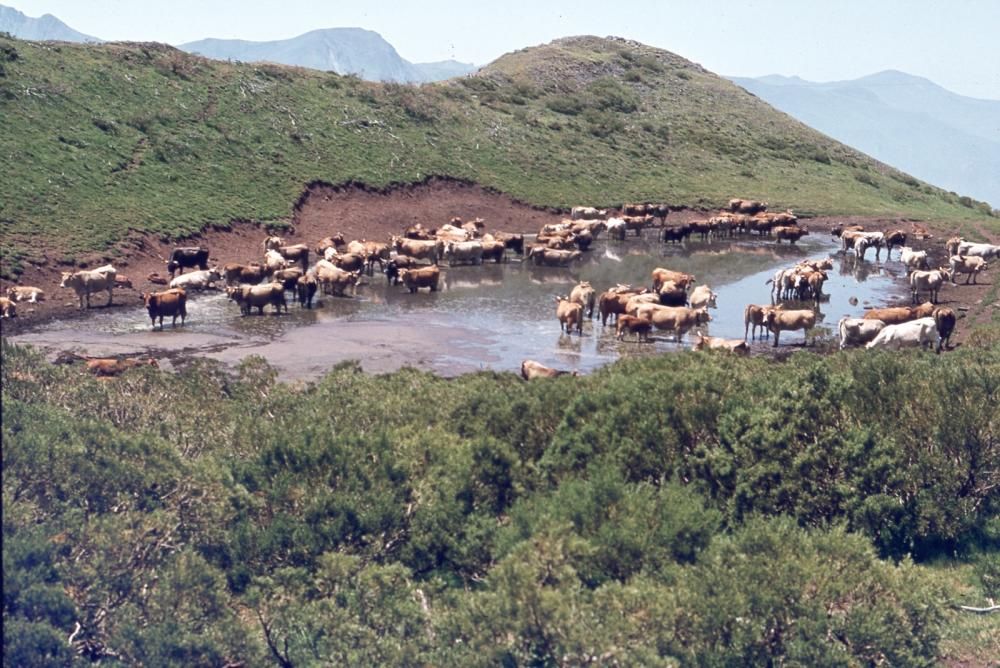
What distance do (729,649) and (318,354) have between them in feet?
52.4

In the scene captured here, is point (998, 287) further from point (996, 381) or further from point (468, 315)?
point (996, 381)

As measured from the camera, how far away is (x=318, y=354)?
24.5 m

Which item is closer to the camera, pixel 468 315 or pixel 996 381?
pixel 996 381

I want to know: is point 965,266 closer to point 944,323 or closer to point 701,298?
point 701,298

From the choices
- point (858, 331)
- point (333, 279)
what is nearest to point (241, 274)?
point (333, 279)

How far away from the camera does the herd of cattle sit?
26812 mm

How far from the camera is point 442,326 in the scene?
28.5m

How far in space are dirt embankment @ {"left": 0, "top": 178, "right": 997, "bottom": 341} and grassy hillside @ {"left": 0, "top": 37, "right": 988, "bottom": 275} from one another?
0.67 meters

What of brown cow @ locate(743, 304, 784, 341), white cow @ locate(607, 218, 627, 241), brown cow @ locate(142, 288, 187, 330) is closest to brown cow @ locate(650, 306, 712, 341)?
brown cow @ locate(743, 304, 784, 341)

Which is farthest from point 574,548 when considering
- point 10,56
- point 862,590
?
point 10,56

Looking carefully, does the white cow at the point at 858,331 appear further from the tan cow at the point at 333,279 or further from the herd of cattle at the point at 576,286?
the tan cow at the point at 333,279

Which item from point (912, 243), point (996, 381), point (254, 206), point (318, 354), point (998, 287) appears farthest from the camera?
point (912, 243)

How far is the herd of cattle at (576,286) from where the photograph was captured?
88.0 ft

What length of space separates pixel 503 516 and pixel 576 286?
68.2ft
